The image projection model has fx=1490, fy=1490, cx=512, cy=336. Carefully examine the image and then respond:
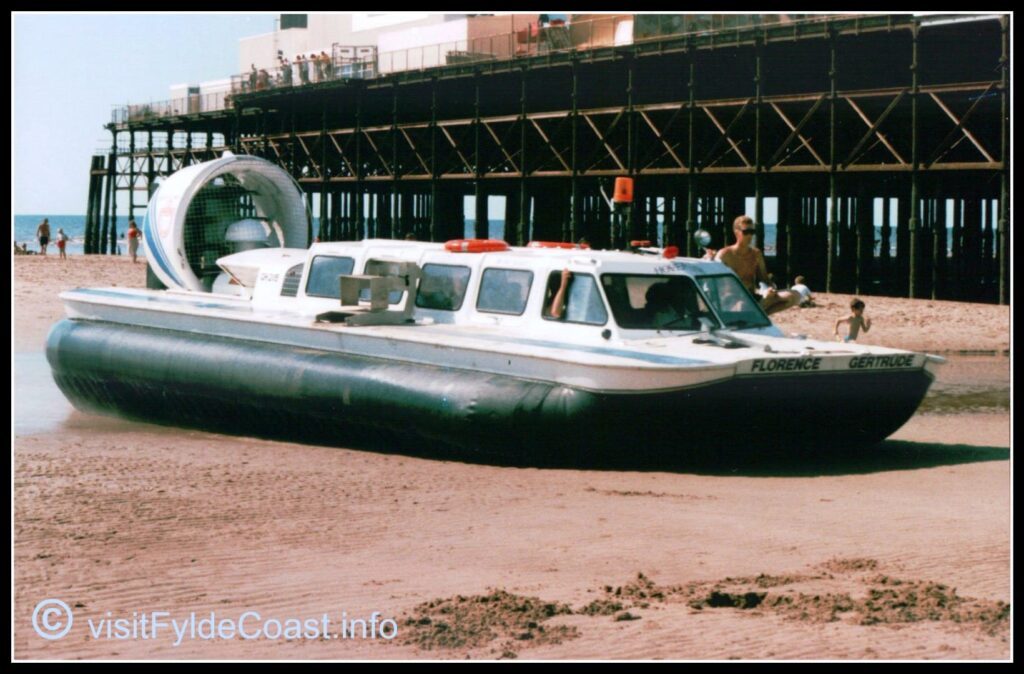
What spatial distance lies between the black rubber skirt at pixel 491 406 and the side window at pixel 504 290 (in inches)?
28.9

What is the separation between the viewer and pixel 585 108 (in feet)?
103

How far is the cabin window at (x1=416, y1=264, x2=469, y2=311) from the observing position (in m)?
11.3

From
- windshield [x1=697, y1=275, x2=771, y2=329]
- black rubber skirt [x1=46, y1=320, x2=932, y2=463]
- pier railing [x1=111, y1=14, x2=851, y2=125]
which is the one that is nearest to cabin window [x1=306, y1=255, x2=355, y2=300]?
black rubber skirt [x1=46, y1=320, x2=932, y2=463]

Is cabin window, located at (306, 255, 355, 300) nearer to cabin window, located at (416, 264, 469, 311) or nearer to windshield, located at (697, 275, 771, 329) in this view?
cabin window, located at (416, 264, 469, 311)

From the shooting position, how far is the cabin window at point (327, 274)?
39.8ft

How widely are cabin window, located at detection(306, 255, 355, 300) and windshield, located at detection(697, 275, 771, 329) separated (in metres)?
3.02

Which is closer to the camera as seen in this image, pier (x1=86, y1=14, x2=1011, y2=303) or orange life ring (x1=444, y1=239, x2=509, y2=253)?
orange life ring (x1=444, y1=239, x2=509, y2=253)

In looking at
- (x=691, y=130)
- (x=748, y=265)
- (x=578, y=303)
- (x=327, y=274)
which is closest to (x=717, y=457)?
(x=578, y=303)

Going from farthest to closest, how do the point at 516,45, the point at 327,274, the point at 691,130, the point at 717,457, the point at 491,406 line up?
1. the point at 516,45
2. the point at 691,130
3. the point at 327,274
4. the point at 491,406
5. the point at 717,457

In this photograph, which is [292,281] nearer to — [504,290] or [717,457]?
[504,290]

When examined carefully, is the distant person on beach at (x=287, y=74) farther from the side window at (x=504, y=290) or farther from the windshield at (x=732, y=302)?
the windshield at (x=732, y=302)

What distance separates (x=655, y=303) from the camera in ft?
34.6

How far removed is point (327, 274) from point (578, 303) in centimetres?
272

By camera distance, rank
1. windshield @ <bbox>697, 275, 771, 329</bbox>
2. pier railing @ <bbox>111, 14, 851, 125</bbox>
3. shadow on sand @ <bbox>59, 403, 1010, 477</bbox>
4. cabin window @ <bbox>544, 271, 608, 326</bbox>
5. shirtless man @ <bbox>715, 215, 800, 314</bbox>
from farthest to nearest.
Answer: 1. pier railing @ <bbox>111, 14, 851, 125</bbox>
2. shirtless man @ <bbox>715, 215, 800, 314</bbox>
3. windshield @ <bbox>697, 275, 771, 329</bbox>
4. cabin window @ <bbox>544, 271, 608, 326</bbox>
5. shadow on sand @ <bbox>59, 403, 1010, 477</bbox>
